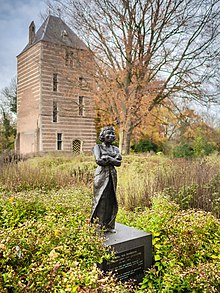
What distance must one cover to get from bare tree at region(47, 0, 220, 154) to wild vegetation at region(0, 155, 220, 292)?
9.13 meters

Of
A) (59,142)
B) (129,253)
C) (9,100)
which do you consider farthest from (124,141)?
(9,100)

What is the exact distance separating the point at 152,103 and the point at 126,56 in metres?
2.98

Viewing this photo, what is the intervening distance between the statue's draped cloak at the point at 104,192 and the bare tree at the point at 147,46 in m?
11.4

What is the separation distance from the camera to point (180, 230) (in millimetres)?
3879

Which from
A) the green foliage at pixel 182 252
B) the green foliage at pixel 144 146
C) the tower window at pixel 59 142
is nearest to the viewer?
the green foliage at pixel 182 252

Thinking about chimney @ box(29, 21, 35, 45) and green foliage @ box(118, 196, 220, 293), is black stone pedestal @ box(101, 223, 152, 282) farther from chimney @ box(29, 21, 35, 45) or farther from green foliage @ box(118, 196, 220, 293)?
chimney @ box(29, 21, 35, 45)

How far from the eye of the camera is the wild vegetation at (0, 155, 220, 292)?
7.65ft

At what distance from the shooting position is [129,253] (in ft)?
11.4

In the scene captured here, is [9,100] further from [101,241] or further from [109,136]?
[101,241]

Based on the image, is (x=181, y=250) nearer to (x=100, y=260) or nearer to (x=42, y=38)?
(x=100, y=260)

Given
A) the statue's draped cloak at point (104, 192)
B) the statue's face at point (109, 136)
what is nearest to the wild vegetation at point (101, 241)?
the statue's draped cloak at point (104, 192)

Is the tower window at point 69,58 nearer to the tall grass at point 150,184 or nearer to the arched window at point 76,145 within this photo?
the arched window at point 76,145

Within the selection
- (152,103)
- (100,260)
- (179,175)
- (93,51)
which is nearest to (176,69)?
(152,103)

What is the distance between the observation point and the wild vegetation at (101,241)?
2332mm
